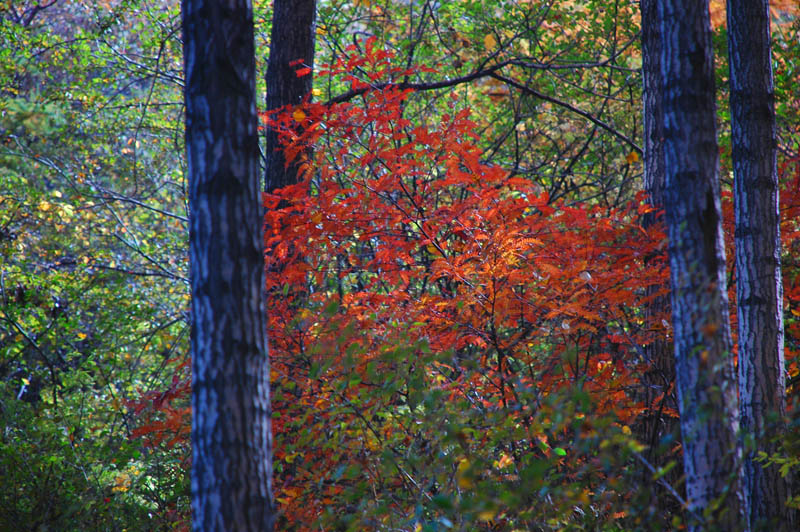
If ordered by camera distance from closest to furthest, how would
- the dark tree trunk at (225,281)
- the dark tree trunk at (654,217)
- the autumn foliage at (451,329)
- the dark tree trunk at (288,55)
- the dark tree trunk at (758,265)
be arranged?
the dark tree trunk at (225,281), the autumn foliage at (451,329), the dark tree trunk at (758,265), the dark tree trunk at (654,217), the dark tree trunk at (288,55)

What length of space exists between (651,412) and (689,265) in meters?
2.96

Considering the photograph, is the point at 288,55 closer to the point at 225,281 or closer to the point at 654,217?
the point at 654,217

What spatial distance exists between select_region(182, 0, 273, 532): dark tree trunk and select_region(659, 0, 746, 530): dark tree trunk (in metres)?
1.79

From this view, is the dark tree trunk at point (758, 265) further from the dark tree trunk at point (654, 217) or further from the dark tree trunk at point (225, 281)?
the dark tree trunk at point (225, 281)

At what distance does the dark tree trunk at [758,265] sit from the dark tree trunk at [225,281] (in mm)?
3317

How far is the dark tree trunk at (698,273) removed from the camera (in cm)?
286

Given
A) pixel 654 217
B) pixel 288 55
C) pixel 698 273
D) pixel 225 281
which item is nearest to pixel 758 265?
pixel 654 217

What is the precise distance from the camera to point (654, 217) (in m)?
5.79

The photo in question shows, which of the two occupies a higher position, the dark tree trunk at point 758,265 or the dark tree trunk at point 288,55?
the dark tree trunk at point 288,55

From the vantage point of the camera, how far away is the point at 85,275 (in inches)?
480

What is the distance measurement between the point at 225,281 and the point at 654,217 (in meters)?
4.10

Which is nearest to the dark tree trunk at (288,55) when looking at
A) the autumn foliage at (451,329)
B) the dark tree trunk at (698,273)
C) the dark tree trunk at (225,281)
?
the autumn foliage at (451,329)

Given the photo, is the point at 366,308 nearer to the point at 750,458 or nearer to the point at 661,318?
the point at 661,318

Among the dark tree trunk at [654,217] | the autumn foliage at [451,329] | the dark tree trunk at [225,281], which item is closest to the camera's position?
the dark tree trunk at [225,281]
